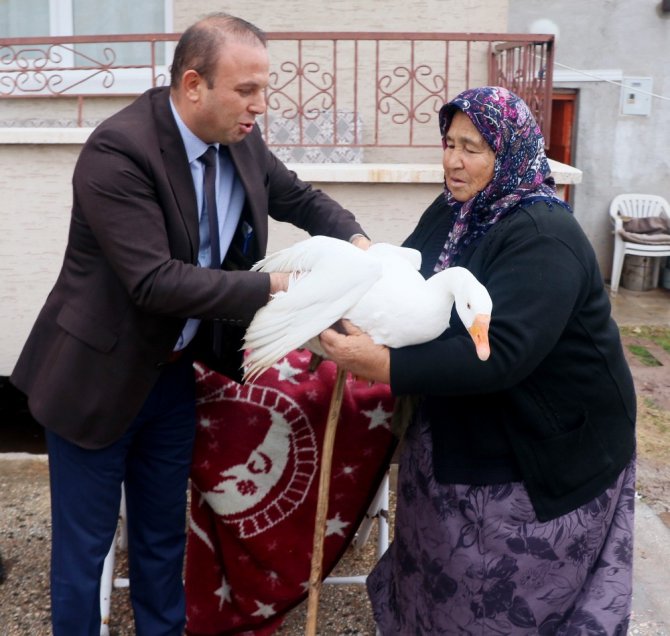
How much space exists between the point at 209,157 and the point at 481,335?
2.98 ft

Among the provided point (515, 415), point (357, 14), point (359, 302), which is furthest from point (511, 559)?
point (357, 14)

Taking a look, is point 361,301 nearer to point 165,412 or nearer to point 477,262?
point 477,262

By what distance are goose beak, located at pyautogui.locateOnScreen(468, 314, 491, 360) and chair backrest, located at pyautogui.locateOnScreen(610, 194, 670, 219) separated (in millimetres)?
8655

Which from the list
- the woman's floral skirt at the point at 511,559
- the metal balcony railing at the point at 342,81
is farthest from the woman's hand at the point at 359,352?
the metal balcony railing at the point at 342,81

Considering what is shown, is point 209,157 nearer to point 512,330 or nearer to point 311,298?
point 311,298

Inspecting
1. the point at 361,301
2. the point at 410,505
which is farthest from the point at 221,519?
the point at 361,301

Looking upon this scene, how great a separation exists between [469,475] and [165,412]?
921mm

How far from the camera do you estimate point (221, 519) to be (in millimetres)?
2826

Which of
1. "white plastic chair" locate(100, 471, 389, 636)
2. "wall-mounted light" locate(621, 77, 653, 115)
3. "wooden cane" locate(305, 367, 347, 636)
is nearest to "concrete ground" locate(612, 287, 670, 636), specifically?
"white plastic chair" locate(100, 471, 389, 636)

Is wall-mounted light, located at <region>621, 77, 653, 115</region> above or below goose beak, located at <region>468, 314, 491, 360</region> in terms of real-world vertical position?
above

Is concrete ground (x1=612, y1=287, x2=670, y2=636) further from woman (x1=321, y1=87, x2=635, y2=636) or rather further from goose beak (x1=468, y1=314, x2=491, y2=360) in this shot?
goose beak (x1=468, y1=314, x2=491, y2=360)

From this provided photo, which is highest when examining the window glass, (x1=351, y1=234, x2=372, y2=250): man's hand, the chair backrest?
the window glass

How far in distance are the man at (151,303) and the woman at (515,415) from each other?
0.46 m

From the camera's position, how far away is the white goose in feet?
6.59
